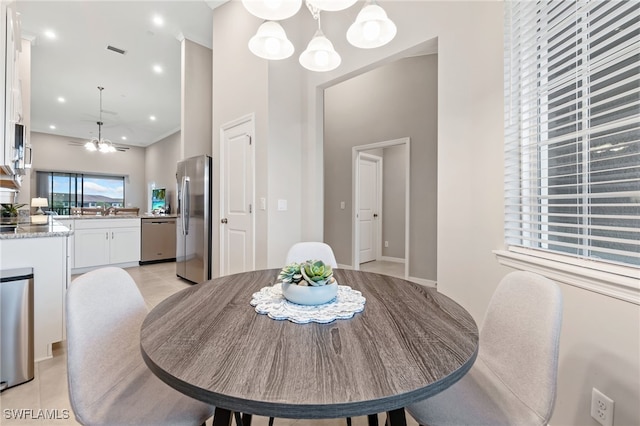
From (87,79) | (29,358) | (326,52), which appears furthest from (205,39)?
(29,358)

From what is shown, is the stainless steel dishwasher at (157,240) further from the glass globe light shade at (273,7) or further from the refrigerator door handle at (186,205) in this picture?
the glass globe light shade at (273,7)

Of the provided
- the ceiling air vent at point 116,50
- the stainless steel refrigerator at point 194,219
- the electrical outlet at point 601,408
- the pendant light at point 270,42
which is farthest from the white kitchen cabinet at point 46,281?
the ceiling air vent at point 116,50

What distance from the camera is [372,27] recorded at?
1466mm

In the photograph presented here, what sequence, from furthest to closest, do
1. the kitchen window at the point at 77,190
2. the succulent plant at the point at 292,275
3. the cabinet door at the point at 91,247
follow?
the kitchen window at the point at 77,190 < the cabinet door at the point at 91,247 < the succulent plant at the point at 292,275

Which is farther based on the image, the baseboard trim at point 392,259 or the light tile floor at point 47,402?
the baseboard trim at point 392,259

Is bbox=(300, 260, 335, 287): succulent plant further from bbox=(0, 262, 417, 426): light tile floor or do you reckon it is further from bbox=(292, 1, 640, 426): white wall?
bbox=(292, 1, 640, 426): white wall

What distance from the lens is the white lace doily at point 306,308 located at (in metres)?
0.94

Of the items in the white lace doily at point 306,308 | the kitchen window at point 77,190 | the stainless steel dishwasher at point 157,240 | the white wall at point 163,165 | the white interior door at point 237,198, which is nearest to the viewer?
the white lace doily at point 306,308

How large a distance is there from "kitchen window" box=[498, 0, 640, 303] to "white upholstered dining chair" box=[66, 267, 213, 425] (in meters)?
1.62

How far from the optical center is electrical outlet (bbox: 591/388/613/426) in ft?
3.52

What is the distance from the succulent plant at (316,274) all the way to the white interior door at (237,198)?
198 cm

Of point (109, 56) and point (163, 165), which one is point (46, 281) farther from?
point (163, 165)

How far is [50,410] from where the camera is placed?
158 cm

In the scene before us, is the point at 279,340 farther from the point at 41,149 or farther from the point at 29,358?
the point at 41,149
